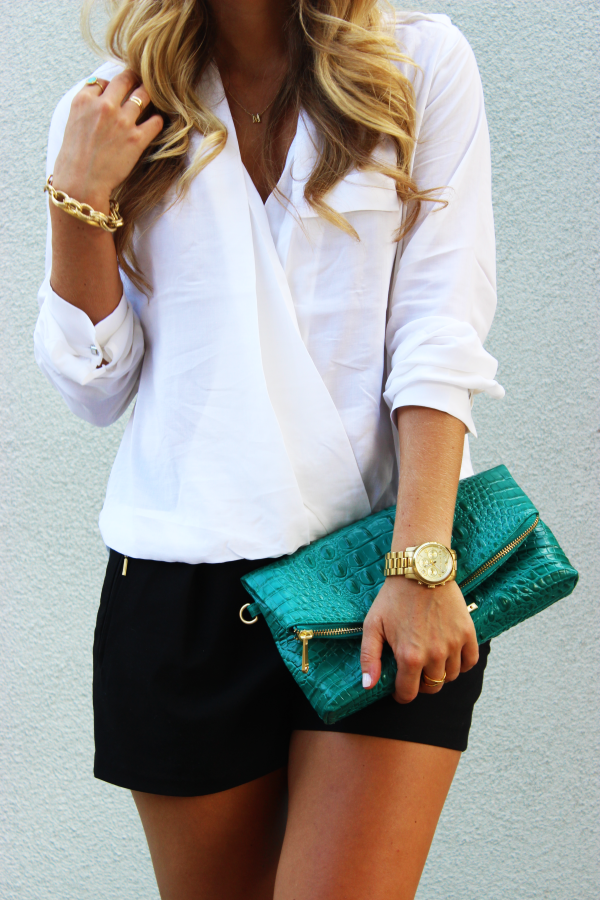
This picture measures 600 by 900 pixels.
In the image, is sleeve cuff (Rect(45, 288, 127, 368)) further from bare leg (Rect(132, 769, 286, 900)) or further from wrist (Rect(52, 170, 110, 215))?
bare leg (Rect(132, 769, 286, 900))

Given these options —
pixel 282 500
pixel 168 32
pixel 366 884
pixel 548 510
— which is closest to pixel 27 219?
pixel 168 32

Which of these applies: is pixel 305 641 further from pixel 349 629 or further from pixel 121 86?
pixel 121 86

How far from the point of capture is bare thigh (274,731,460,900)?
76cm

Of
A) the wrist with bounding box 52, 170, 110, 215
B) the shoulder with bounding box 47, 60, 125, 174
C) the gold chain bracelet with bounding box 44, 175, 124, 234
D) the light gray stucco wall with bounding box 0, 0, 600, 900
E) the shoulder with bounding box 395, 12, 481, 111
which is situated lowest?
the light gray stucco wall with bounding box 0, 0, 600, 900

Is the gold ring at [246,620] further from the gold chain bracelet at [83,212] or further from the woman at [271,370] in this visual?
the gold chain bracelet at [83,212]

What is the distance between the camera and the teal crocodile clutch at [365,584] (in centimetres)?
72

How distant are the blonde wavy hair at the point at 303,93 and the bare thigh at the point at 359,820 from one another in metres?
0.58

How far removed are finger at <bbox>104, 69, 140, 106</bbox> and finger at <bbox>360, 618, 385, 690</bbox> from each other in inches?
25.7

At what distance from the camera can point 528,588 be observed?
2.45 feet

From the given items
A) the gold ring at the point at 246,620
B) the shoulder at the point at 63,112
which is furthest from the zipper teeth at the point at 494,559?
the shoulder at the point at 63,112

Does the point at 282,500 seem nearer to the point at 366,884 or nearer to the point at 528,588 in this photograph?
the point at 528,588

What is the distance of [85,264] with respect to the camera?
2.74 feet

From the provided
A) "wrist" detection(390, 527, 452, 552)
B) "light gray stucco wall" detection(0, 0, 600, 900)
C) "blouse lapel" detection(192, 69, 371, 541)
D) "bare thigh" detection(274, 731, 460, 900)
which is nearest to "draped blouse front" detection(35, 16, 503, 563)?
"blouse lapel" detection(192, 69, 371, 541)

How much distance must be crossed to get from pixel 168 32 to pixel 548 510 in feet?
3.52
